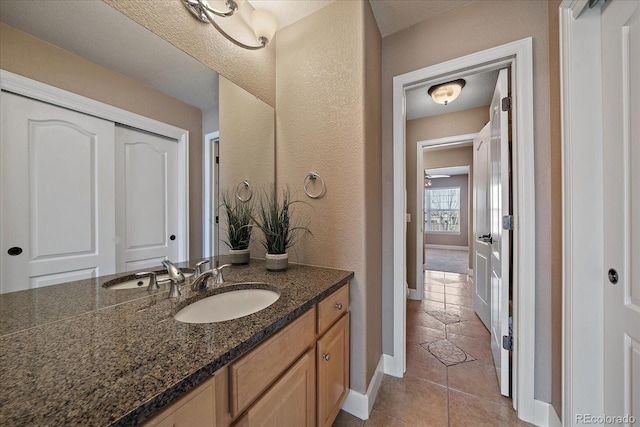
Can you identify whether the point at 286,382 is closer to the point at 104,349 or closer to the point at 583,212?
the point at 104,349

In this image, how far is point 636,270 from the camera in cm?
82

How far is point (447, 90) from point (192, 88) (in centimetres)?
225

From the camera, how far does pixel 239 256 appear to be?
1.43 m

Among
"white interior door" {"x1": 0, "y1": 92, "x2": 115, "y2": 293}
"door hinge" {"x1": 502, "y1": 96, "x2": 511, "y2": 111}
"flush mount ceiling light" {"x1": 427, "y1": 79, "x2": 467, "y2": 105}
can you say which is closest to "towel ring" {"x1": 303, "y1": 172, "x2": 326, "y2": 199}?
"white interior door" {"x1": 0, "y1": 92, "x2": 115, "y2": 293}

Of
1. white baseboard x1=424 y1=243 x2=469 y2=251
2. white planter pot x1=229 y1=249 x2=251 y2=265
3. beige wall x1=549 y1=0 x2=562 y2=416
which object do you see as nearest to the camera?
beige wall x1=549 y1=0 x2=562 y2=416

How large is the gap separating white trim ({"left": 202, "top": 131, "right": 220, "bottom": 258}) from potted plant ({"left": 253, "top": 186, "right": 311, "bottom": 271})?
255 millimetres

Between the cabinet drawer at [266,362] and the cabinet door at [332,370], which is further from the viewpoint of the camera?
the cabinet door at [332,370]

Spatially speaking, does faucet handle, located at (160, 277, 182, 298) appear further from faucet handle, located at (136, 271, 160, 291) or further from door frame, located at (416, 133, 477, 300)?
door frame, located at (416, 133, 477, 300)

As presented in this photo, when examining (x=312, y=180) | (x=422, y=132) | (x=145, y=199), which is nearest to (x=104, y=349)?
(x=145, y=199)

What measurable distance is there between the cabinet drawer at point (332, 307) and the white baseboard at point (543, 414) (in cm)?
117

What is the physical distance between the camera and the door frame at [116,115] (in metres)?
0.67

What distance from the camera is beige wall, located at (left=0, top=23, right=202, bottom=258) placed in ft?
2.23

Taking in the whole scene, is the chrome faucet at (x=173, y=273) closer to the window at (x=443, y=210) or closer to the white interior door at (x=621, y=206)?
the white interior door at (x=621, y=206)

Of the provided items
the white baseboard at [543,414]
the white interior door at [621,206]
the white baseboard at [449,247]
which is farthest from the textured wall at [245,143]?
the white baseboard at [449,247]
